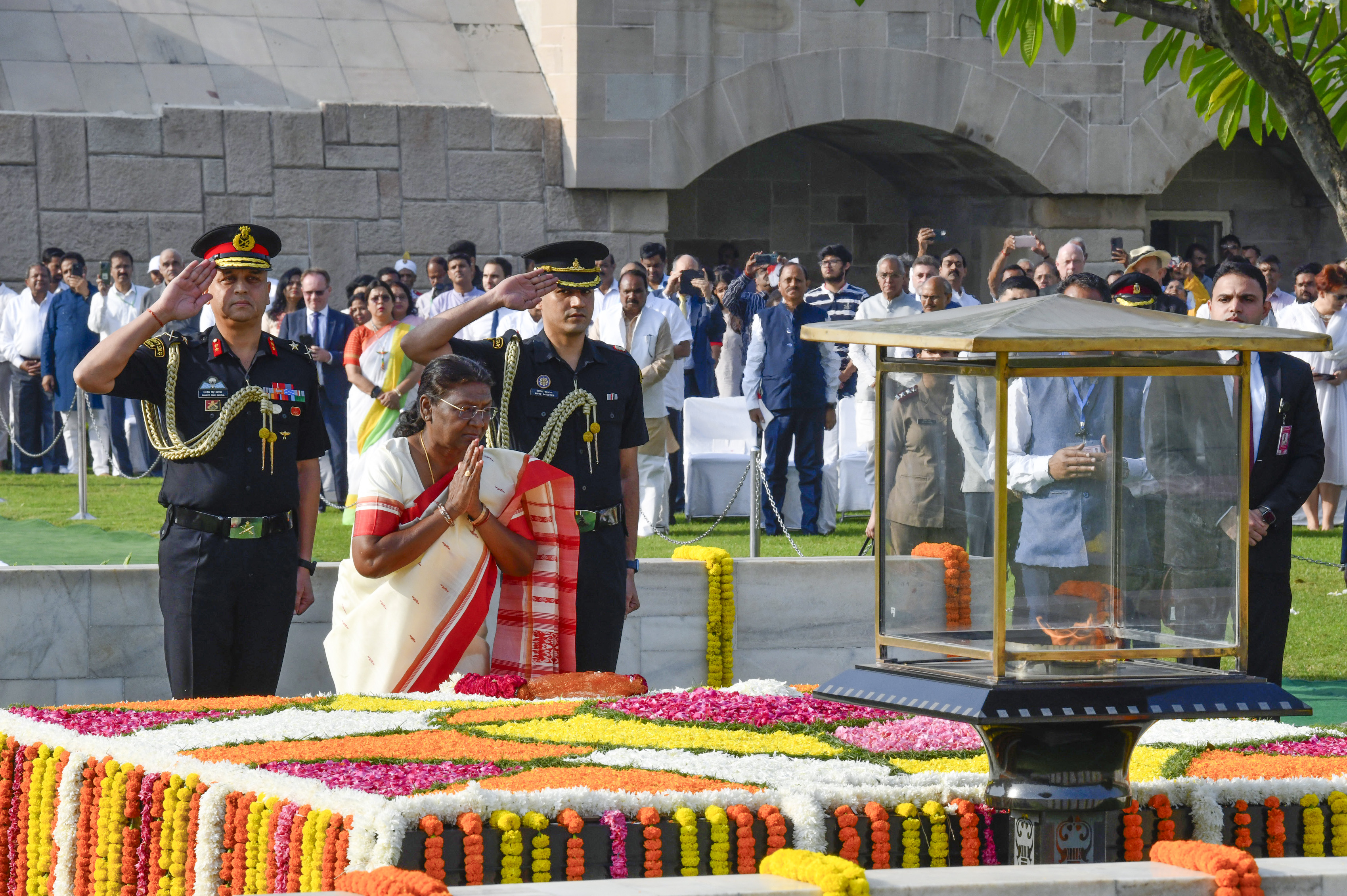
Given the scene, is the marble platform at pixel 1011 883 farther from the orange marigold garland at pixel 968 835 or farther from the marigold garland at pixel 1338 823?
the marigold garland at pixel 1338 823

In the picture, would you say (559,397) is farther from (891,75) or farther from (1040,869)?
(891,75)

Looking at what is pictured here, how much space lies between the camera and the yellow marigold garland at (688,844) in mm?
3855

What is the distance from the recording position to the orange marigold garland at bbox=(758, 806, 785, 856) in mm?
3914

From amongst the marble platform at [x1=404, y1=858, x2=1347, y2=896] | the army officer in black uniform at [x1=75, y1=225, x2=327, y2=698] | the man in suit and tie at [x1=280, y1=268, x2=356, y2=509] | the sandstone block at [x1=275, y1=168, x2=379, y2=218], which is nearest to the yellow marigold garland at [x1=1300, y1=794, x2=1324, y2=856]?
the marble platform at [x1=404, y1=858, x2=1347, y2=896]

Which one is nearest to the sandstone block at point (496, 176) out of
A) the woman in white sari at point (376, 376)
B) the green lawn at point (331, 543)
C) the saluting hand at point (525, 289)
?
the green lawn at point (331, 543)

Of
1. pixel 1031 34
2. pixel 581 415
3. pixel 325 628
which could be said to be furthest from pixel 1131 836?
pixel 325 628

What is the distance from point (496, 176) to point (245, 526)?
1077cm

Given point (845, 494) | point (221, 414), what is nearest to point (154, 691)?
point (221, 414)

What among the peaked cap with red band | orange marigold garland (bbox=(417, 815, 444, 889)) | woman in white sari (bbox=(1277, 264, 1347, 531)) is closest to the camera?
orange marigold garland (bbox=(417, 815, 444, 889))

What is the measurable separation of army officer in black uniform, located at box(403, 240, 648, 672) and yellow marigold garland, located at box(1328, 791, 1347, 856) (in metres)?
2.99

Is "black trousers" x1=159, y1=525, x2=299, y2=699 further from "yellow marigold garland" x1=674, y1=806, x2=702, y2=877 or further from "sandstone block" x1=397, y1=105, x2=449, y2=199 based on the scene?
"sandstone block" x1=397, y1=105, x2=449, y2=199

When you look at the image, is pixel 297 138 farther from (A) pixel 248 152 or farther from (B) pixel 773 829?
(B) pixel 773 829

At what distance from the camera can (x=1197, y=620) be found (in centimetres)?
400

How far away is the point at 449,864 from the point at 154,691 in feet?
11.9
